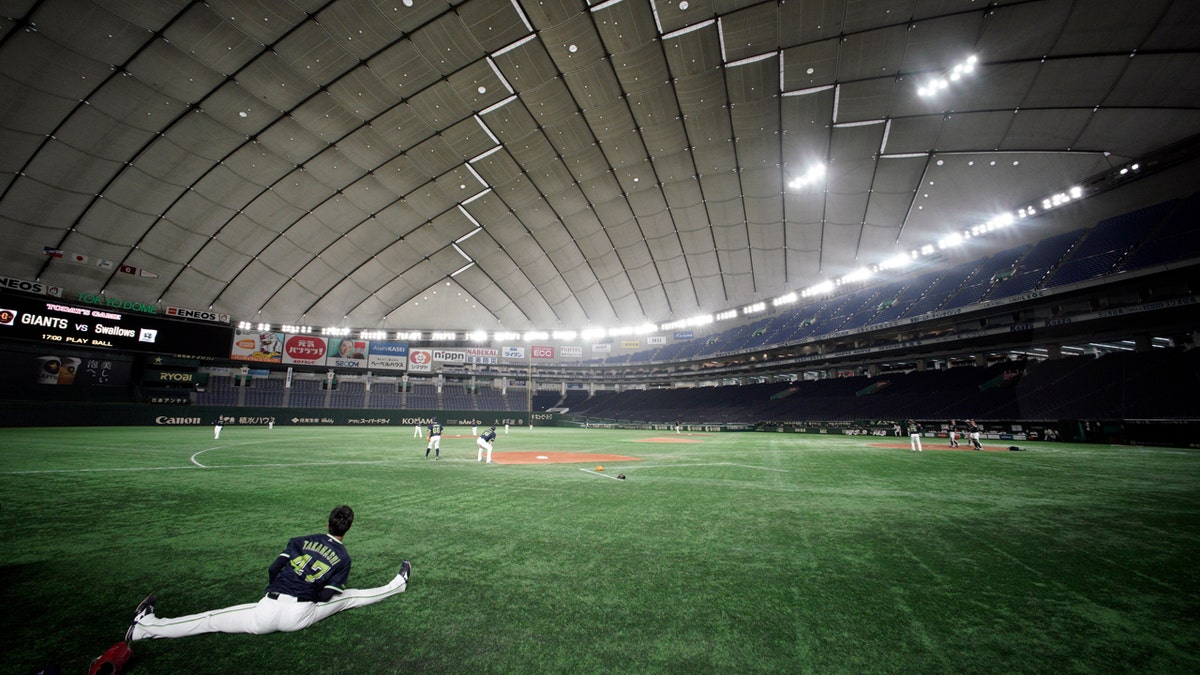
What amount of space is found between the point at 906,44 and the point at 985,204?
13.7 m

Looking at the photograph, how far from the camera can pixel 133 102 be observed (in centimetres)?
2161

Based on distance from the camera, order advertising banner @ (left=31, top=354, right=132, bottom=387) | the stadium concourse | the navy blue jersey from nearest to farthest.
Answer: the navy blue jersey, the stadium concourse, advertising banner @ (left=31, top=354, right=132, bottom=387)

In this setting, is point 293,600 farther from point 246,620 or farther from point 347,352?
point 347,352

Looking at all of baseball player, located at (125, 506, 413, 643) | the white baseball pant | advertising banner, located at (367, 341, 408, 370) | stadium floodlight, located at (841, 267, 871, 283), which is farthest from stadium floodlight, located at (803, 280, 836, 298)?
advertising banner, located at (367, 341, 408, 370)

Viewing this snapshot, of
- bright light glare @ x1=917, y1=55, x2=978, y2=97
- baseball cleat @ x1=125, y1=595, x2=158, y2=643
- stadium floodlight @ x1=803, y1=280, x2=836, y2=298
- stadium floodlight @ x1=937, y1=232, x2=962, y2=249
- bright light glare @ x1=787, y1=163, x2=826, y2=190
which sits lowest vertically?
baseball cleat @ x1=125, y1=595, x2=158, y2=643

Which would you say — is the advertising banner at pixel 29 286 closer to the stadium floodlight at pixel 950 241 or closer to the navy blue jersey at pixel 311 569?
the navy blue jersey at pixel 311 569

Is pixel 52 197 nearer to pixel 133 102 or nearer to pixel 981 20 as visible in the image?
pixel 133 102

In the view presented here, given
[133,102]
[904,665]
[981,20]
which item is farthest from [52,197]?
[981,20]

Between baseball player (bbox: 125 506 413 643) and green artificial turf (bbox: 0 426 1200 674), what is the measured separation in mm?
83

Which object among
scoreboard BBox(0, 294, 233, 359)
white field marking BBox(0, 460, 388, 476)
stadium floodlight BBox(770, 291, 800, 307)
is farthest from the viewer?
stadium floodlight BBox(770, 291, 800, 307)

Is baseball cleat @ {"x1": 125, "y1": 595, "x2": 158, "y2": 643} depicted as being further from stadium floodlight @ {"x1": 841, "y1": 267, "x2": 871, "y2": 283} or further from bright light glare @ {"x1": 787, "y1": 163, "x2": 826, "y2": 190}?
stadium floodlight @ {"x1": 841, "y1": 267, "x2": 871, "y2": 283}

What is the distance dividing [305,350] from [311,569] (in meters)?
47.3

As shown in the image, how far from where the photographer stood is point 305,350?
41.5 metres

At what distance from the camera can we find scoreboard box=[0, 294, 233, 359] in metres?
24.5
